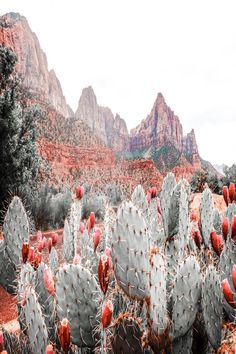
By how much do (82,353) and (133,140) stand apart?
134 metres

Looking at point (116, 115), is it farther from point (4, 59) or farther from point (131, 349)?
point (131, 349)

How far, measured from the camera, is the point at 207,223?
400cm

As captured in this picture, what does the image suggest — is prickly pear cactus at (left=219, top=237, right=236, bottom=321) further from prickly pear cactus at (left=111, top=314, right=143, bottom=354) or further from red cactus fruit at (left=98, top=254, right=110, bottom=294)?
red cactus fruit at (left=98, top=254, right=110, bottom=294)

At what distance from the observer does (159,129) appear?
12350 cm

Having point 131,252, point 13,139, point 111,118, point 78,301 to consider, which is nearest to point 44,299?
point 78,301

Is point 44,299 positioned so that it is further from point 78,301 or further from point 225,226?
point 225,226

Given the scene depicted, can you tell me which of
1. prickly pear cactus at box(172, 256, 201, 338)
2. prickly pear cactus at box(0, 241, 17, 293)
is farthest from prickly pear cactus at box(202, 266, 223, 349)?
prickly pear cactus at box(0, 241, 17, 293)

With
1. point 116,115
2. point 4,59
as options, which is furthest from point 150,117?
point 4,59

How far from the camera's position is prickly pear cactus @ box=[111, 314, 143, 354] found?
7.19 feet

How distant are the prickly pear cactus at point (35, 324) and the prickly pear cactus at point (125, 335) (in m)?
0.44

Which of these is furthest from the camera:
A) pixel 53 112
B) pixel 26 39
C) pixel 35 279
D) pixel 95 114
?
pixel 95 114

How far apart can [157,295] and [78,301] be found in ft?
1.57

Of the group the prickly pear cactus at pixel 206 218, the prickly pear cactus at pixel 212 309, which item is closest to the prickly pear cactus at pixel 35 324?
the prickly pear cactus at pixel 212 309

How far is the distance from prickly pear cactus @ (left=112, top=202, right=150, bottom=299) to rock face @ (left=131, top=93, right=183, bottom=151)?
394 feet
